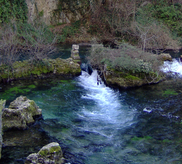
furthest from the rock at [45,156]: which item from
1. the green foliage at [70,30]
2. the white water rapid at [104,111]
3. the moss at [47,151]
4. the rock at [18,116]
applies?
the green foliage at [70,30]

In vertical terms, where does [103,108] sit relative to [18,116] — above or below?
below

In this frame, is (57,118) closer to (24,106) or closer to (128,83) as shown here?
(24,106)

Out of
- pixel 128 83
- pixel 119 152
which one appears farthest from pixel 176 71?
pixel 119 152

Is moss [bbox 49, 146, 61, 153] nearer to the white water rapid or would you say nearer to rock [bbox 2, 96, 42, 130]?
rock [bbox 2, 96, 42, 130]

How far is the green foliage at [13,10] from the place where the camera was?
69.8 feet

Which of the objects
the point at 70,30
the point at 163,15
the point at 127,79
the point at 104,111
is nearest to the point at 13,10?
the point at 70,30

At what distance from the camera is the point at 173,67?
17281 mm

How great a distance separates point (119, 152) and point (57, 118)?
11.0 feet

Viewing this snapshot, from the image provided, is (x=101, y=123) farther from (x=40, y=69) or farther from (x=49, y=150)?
(x=40, y=69)

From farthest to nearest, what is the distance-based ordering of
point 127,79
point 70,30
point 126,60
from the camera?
point 70,30
point 126,60
point 127,79

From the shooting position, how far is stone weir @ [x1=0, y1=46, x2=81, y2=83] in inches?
544

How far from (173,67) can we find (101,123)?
402 inches

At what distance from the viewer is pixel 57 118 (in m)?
9.59

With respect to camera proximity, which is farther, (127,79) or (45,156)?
(127,79)
